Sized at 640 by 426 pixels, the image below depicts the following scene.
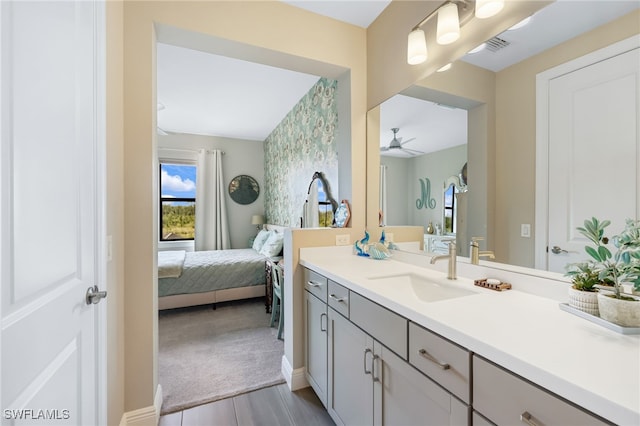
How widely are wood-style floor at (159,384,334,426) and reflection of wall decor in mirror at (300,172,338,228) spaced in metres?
1.45

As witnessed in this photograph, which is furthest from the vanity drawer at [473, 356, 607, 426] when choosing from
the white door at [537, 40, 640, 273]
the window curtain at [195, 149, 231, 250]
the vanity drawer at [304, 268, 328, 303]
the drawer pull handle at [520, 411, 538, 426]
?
the window curtain at [195, 149, 231, 250]

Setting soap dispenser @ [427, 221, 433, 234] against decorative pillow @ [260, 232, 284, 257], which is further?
decorative pillow @ [260, 232, 284, 257]

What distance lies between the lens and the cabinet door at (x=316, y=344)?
1.61 meters

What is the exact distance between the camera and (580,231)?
0.98m

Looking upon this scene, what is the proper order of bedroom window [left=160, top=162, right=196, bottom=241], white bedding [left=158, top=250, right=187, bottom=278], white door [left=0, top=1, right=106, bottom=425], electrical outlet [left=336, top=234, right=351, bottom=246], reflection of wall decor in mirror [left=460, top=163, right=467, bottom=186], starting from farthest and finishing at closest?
1. bedroom window [left=160, top=162, right=196, bottom=241]
2. white bedding [left=158, top=250, right=187, bottom=278]
3. electrical outlet [left=336, top=234, right=351, bottom=246]
4. reflection of wall decor in mirror [left=460, top=163, right=467, bottom=186]
5. white door [left=0, top=1, right=106, bottom=425]

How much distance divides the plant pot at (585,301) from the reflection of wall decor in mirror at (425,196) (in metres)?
0.87

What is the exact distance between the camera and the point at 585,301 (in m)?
0.88

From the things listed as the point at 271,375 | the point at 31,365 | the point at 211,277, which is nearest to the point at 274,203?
the point at 211,277

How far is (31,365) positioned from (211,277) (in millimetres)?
2820

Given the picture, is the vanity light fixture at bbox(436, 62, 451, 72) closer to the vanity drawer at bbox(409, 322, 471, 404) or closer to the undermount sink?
the undermount sink

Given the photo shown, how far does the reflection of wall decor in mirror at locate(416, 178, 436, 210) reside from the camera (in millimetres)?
1706

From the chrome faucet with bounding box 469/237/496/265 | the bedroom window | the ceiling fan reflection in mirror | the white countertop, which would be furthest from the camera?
the bedroom window

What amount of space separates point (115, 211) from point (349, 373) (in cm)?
145

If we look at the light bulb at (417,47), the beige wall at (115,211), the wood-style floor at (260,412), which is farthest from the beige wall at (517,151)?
the beige wall at (115,211)
